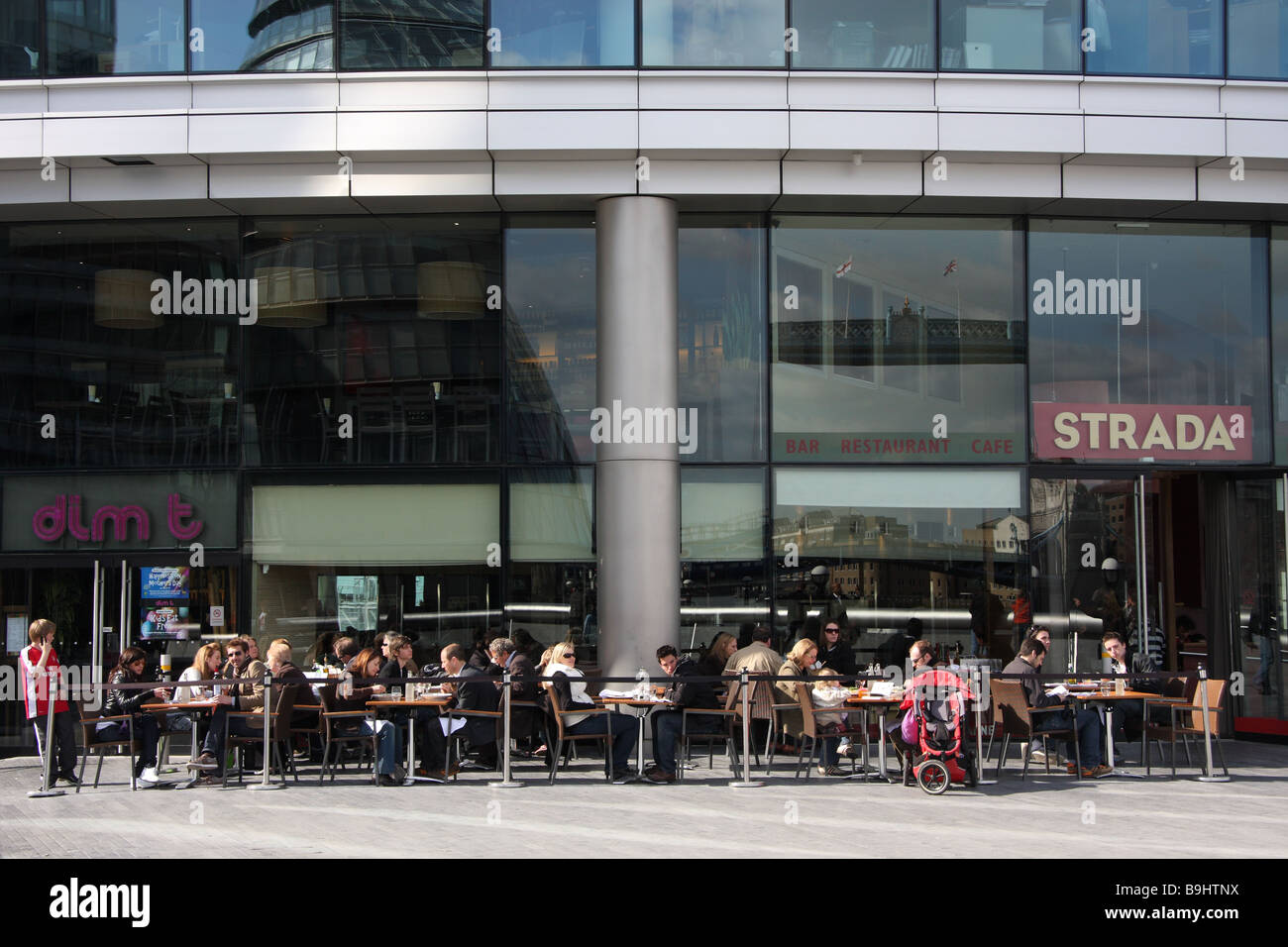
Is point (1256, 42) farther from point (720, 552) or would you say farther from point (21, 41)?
point (21, 41)

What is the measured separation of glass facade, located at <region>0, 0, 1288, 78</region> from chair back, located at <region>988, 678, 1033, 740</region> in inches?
289

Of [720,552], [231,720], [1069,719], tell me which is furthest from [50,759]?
[1069,719]

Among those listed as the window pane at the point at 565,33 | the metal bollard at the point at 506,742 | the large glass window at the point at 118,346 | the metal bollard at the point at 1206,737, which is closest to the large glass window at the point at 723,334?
the window pane at the point at 565,33

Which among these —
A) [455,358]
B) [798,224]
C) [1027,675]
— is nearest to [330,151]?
[455,358]

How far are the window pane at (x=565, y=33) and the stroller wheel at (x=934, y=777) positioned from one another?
879 centimetres

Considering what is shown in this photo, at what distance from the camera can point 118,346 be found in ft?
56.1

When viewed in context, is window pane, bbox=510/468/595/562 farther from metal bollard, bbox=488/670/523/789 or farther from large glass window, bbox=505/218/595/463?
metal bollard, bbox=488/670/523/789

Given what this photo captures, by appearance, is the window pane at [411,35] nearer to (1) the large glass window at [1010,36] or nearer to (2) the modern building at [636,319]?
(2) the modern building at [636,319]

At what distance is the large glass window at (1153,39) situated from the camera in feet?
52.1

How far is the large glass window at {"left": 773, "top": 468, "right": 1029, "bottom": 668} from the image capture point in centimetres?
1638

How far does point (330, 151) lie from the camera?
15.6m

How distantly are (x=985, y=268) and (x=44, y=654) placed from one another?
12.0 metres

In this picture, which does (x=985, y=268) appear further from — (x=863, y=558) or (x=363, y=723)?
(x=363, y=723)

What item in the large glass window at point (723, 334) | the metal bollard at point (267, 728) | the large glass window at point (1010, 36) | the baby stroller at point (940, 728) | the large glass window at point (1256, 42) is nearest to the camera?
the baby stroller at point (940, 728)
